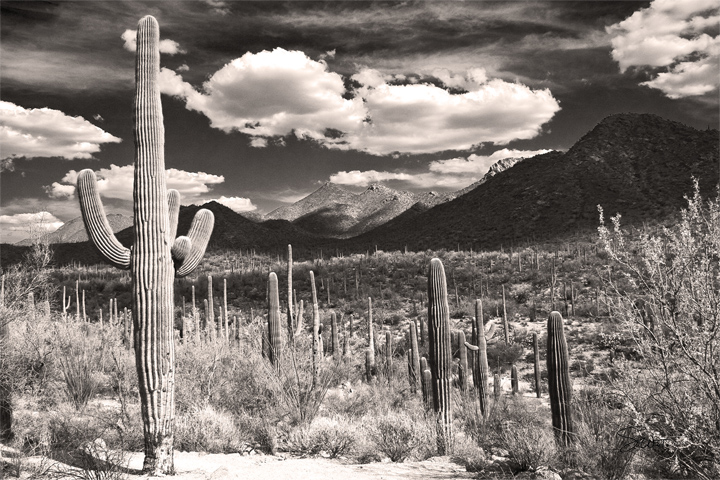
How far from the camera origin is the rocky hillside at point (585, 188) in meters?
50.3

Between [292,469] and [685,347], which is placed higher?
[685,347]

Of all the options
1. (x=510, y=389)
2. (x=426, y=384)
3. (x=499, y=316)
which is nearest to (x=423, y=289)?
(x=499, y=316)

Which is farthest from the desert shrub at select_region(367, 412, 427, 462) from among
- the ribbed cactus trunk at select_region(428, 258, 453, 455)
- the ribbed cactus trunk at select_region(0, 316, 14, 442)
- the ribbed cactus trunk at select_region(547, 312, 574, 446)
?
the ribbed cactus trunk at select_region(0, 316, 14, 442)

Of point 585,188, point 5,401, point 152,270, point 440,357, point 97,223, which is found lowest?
point 5,401

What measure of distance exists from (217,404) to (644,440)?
8527mm

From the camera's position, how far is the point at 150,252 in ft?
24.7

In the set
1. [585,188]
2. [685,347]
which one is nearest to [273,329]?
[685,347]

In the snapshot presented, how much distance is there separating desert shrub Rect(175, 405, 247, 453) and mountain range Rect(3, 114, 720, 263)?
43114 millimetres

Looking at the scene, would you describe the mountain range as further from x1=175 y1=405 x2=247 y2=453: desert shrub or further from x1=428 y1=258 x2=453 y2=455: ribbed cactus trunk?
x1=175 y1=405 x2=247 y2=453: desert shrub

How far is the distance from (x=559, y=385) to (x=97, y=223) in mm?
7535

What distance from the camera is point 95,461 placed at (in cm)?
704

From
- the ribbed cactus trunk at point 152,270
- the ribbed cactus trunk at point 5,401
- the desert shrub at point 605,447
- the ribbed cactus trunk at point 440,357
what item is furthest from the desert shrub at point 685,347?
the ribbed cactus trunk at point 5,401

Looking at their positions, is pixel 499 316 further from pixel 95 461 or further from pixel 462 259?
pixel 95 461

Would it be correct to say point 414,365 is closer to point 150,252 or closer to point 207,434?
point 207,434
